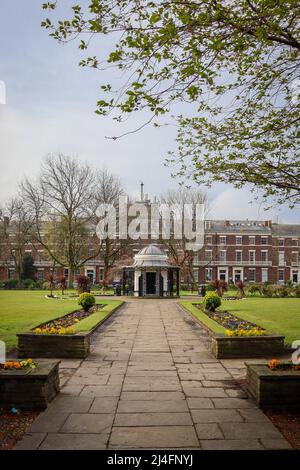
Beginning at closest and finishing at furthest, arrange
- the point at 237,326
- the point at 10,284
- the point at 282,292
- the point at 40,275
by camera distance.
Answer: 1. the point at 237,326
2. the point at 282,292
3. the point at 10,284
4. the point at 40,275

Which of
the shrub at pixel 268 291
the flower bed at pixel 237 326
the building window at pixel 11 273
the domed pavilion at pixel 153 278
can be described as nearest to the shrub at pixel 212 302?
the flower bed at pixel 237 326

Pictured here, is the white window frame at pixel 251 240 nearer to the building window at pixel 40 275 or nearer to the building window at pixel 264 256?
the building window at pixel 264 256

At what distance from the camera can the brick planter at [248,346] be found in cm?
998

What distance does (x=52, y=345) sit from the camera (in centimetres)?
1010

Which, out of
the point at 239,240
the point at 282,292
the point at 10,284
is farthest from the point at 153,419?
the point at 239,240

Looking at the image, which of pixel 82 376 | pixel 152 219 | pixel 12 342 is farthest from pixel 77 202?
pixel 82 376

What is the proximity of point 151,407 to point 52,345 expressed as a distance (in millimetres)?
4622

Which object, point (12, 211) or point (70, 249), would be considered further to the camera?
point (12, 211)

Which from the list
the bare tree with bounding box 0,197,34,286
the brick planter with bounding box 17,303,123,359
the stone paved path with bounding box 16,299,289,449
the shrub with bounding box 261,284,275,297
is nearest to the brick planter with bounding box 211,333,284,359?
the stone paved path with bounding box 16,299,289,449

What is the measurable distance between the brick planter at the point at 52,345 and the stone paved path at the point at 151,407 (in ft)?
1.27

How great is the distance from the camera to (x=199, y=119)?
30.7 ft

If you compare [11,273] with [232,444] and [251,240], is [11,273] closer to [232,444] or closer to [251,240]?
[251,240]
